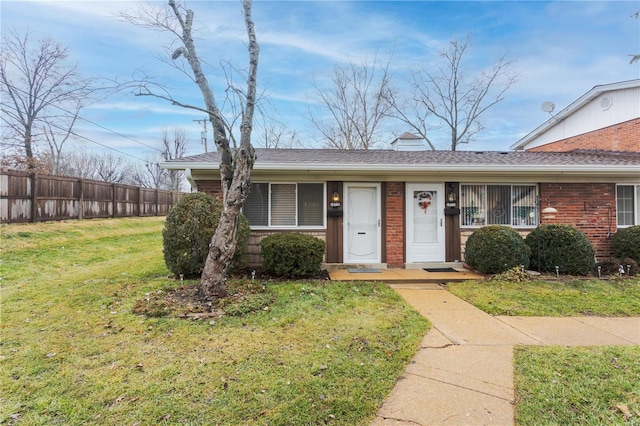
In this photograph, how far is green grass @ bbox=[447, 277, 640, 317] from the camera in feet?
15.9

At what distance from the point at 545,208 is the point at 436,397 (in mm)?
7382

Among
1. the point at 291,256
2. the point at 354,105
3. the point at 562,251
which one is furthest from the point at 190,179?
the point at 354,105

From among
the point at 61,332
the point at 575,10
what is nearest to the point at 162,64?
the point at 61,332

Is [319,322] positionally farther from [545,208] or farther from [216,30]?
[545,208]

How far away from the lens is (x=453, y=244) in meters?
8.13

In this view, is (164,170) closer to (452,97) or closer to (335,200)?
(452,97)

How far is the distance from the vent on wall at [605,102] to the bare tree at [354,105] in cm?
1051

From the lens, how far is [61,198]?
478 inches

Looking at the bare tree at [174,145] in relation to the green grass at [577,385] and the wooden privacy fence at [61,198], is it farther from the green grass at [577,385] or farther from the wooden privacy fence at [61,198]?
the green grass at [577,385]

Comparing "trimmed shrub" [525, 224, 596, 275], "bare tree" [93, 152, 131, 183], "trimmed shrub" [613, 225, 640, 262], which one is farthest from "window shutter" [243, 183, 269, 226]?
"bare tree" [93, 152, 131, 183]

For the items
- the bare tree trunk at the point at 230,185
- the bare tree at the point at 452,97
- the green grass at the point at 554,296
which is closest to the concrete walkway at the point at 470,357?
the green grass at the point at 554,296

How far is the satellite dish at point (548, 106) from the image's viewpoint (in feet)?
47.1

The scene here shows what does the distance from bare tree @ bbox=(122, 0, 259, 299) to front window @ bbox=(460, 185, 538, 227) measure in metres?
5.78

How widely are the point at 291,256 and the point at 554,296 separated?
187 inches
